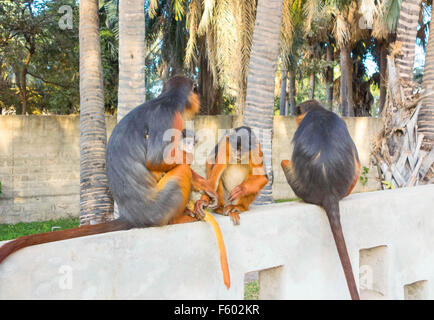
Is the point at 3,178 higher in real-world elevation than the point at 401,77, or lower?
lower

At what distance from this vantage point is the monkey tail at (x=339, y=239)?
2.84 meters

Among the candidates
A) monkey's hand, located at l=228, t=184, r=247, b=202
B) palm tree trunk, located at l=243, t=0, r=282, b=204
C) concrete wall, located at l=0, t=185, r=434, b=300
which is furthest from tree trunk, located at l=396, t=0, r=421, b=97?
monkey's hand, located at l=228, t=184, r=247, b=202

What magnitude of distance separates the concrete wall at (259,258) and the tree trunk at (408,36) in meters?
3.23

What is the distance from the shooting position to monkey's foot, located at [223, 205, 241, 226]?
112 inches

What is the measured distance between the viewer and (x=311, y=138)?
369 centimetres

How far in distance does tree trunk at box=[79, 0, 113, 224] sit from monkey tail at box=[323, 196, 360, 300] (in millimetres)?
4048

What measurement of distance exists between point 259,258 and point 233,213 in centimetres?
37

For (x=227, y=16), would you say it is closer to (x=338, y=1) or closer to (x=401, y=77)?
(x=338, y=1)

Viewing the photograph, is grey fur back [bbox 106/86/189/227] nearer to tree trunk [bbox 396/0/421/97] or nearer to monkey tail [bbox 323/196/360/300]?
monkey tail [bbox 323/196/360/300]

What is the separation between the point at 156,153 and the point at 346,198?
6.12 ft

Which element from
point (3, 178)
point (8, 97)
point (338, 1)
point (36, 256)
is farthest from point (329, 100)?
point (36, 256)

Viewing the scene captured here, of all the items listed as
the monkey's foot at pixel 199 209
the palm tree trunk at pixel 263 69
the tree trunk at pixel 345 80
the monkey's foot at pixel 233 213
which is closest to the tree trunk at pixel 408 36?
the palm tree trunk at pixel 263 69

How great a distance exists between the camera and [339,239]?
120 inches

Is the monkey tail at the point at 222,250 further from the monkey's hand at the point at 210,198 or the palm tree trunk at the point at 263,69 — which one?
the palm tree trunk at the point at 263,69
